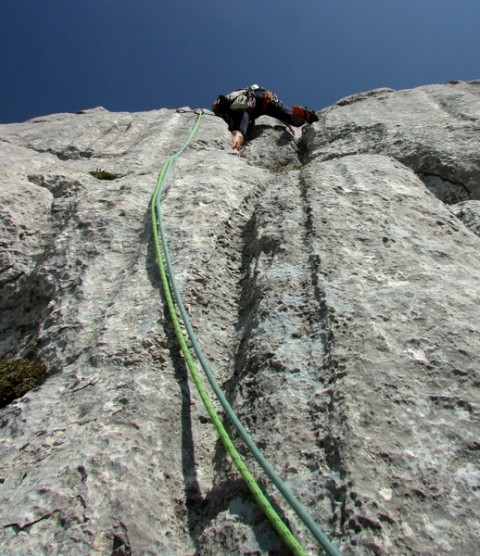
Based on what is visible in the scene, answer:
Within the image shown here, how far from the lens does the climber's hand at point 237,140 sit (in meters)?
A: 11.5

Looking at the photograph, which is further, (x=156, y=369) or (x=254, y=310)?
(x=254, y=310)

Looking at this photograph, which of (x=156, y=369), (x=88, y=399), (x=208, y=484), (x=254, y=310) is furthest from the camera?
(x=254, y=310)

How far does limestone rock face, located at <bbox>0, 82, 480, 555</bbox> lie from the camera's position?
3.05m

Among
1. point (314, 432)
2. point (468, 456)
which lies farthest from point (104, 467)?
point (468, 456)

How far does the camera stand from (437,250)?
525 cm

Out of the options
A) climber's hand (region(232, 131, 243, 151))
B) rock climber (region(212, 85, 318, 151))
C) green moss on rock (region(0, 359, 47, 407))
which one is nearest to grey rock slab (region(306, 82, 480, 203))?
rock climber (region(212, 85, 318, 151))

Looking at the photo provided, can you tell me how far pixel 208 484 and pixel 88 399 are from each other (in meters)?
1.24

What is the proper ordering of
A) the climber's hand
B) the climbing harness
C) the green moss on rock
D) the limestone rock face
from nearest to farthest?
the climbing harness → the limestone rock face → the green moss on rock → the climber's hand

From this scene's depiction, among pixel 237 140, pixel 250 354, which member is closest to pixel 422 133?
pixel 237 140

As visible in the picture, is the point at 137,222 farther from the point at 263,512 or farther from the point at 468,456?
the point at 468,456

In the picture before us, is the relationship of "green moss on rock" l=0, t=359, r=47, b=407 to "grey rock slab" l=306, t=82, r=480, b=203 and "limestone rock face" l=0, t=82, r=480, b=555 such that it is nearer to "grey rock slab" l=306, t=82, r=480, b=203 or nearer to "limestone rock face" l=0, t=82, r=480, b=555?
"limestone rock face" l=0, t=82, r=480, b=555

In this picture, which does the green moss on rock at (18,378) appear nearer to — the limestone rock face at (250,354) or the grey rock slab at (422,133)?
the limestone rock face at (250,354)

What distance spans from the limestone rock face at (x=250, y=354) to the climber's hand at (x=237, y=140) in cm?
344

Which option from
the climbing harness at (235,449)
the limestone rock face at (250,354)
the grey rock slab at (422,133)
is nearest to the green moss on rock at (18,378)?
the limestone rock face at (250,354)
